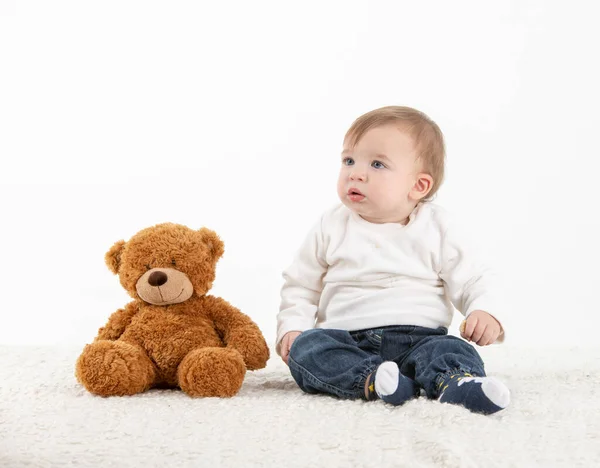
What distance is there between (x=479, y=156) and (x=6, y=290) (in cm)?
168

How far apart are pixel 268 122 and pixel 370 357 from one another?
146 cm

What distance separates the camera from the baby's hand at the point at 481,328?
1.51m

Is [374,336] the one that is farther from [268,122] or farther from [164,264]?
[268,122]

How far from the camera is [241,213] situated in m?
2.72

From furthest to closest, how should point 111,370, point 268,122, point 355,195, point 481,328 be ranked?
1. point 268,122
2. point 355,195
3. point 481,328
4. point 111,370

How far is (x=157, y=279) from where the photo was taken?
4.94ft

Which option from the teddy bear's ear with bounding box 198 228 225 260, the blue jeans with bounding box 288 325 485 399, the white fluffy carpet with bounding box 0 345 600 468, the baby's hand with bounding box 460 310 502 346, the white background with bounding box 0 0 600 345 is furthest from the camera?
the white background with bounding box 0 0 600 345

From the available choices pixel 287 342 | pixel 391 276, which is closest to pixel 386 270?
pixel 391 276

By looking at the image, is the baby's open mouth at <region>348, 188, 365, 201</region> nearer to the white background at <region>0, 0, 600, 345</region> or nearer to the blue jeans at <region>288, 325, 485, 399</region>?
the blue jeans at <region>288, 325, 485, 399</region>

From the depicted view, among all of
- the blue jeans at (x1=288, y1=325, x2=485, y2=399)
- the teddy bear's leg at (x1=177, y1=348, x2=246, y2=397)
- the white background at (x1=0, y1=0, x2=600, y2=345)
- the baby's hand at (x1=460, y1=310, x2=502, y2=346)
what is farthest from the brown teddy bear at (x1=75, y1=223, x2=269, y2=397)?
the white background at (x1=0, y1=0, x2=600, y2=345)

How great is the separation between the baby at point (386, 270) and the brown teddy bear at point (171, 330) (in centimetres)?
12

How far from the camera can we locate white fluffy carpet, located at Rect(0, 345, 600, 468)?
3.28ft

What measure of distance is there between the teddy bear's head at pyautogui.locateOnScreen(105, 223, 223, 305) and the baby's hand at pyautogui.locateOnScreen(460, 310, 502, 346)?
50cm

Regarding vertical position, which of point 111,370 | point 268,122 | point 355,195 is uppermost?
point 268,122
